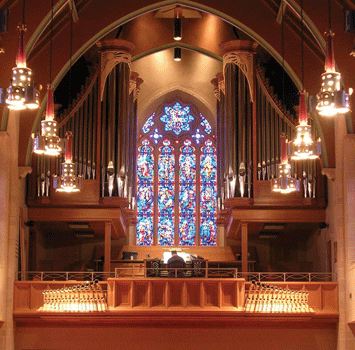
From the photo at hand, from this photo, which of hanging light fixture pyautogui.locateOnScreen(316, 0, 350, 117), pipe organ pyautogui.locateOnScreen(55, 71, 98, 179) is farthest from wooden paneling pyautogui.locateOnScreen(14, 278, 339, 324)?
hanging light fixture pyautogui.locateOnScreen(316, 0, 350, 117)

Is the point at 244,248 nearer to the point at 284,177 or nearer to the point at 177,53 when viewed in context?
the point at 284,177

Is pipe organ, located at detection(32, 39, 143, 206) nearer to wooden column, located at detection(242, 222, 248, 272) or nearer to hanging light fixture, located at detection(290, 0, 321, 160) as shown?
wooden column, located at detection(242, 222, 248, 272)

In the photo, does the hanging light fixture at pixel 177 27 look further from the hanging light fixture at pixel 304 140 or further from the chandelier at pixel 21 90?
the chandelier at pixel 21 90

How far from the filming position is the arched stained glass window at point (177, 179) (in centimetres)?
3269

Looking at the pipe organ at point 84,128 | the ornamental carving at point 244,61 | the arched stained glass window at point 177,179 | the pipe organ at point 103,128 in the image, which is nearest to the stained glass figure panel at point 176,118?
the arched stained glass window at point 177,179

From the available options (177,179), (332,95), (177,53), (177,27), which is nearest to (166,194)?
(177,179)

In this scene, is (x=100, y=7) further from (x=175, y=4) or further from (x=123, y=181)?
(x=123, y=181)

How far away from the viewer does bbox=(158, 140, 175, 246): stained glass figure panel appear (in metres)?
32.7

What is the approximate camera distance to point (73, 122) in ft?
91.4

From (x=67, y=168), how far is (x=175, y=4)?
7556mm

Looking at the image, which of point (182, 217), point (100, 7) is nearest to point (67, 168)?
point (100, 7)

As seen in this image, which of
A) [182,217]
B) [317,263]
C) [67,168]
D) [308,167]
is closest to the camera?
[67,168]

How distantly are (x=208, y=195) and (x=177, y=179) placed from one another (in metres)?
1.15

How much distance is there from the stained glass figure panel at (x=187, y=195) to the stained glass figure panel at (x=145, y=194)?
957mm
